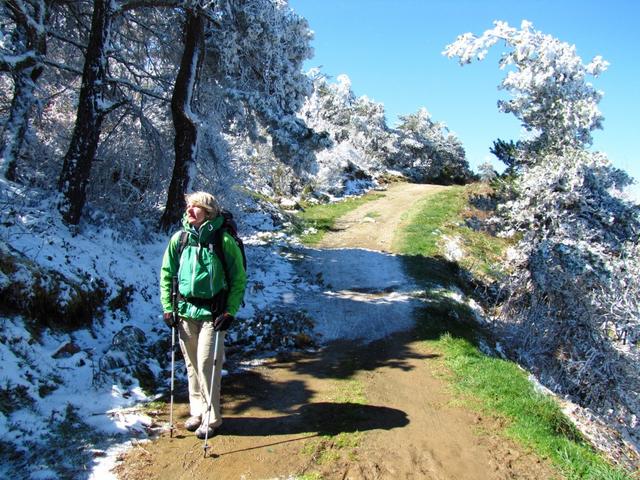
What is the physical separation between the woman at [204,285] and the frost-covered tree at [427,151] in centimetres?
4068

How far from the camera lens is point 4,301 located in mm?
5527

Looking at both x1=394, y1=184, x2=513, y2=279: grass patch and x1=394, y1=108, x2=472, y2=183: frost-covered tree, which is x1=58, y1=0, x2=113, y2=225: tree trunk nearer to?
x1=394, y1=184, x2=513, y2=279: grass patch

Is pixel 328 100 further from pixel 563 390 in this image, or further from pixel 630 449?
pixel 630 449

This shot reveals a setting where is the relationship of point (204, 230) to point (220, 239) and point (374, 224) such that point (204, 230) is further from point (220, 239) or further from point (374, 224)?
point (374, 224)

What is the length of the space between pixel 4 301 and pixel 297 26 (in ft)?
29.3

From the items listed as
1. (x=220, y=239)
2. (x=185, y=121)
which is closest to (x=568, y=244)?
(x=185, y=121)

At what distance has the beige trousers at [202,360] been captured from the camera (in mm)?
4441

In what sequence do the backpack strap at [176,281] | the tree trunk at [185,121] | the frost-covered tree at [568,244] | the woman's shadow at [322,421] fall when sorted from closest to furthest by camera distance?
the backpack strap at [176,281] < the woman's shadow at [322,421] < the frost-covered tree at [568,244] < the tree trunk at [185,121]

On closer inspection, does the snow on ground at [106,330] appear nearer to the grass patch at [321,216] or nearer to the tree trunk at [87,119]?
the tree trunk at [87,119]

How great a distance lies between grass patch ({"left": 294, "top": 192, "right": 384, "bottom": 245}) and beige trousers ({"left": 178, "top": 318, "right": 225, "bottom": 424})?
1120 cm

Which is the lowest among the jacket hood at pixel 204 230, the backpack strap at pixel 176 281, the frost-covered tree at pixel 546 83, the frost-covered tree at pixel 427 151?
the backpack strap at pixel 176 281

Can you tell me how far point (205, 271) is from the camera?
441cm

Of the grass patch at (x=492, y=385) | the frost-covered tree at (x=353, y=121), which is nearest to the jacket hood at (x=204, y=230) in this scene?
the grass patch at (x=492, y=385)

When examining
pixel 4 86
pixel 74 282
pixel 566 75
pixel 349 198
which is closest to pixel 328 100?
pixel 349 198
